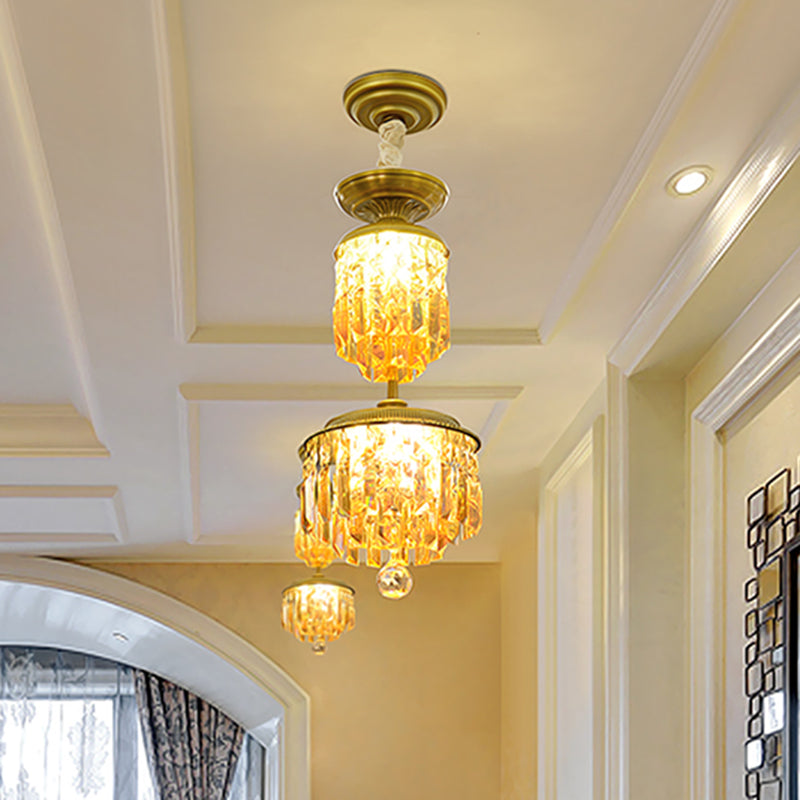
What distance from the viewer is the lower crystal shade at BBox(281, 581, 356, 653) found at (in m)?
4.92

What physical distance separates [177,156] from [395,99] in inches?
19.0

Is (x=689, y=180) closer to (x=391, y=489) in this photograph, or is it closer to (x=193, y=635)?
(x=391, y=489)

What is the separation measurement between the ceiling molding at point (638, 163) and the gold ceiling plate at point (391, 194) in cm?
48

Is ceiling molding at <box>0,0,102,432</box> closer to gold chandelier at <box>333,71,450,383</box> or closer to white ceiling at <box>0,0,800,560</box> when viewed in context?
white ceiling at <box>0,0,800,560</box>

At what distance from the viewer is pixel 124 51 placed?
2.05 m

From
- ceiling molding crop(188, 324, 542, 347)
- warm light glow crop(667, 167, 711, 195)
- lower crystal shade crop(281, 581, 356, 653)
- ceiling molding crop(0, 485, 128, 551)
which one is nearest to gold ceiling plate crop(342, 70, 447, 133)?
warm light glow crop(667, 167, 711, 195)

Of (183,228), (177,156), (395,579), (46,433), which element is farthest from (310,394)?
(395,579)

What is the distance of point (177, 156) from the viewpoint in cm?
240

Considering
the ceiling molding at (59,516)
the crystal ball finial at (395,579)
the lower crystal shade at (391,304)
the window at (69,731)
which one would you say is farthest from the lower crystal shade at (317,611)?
the lower crystal shade at (391,304)

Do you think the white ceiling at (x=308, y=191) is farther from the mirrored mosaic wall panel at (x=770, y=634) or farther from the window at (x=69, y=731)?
the window at (x=69, y=731)

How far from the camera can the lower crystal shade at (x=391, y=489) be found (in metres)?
1.83

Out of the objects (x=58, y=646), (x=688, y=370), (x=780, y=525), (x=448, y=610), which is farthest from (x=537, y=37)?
(x=58, y=646)

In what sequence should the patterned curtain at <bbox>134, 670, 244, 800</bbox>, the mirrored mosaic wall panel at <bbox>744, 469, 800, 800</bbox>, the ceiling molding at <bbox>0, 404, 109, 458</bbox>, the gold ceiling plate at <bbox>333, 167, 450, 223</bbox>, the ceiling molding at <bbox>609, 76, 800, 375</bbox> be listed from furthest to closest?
1. the patterned curtain at <bbox>134, 670, 244, 800</bbox>
2. the ceiling molding at <bbox>0, 404, 109, 458</bbox>
3. the mirrored mosaic wall panel at <bbox>744, 469, 800, 800</bbox>
4. the ceiling molding at <bbox>609, 76, 800, 375</bbox>
5. the gold ceiling plate at <bbox>333, 167, 450, 223</bbox>

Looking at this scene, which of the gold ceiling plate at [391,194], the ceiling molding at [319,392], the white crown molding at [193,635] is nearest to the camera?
the gold ceiling plate at [391,194]
